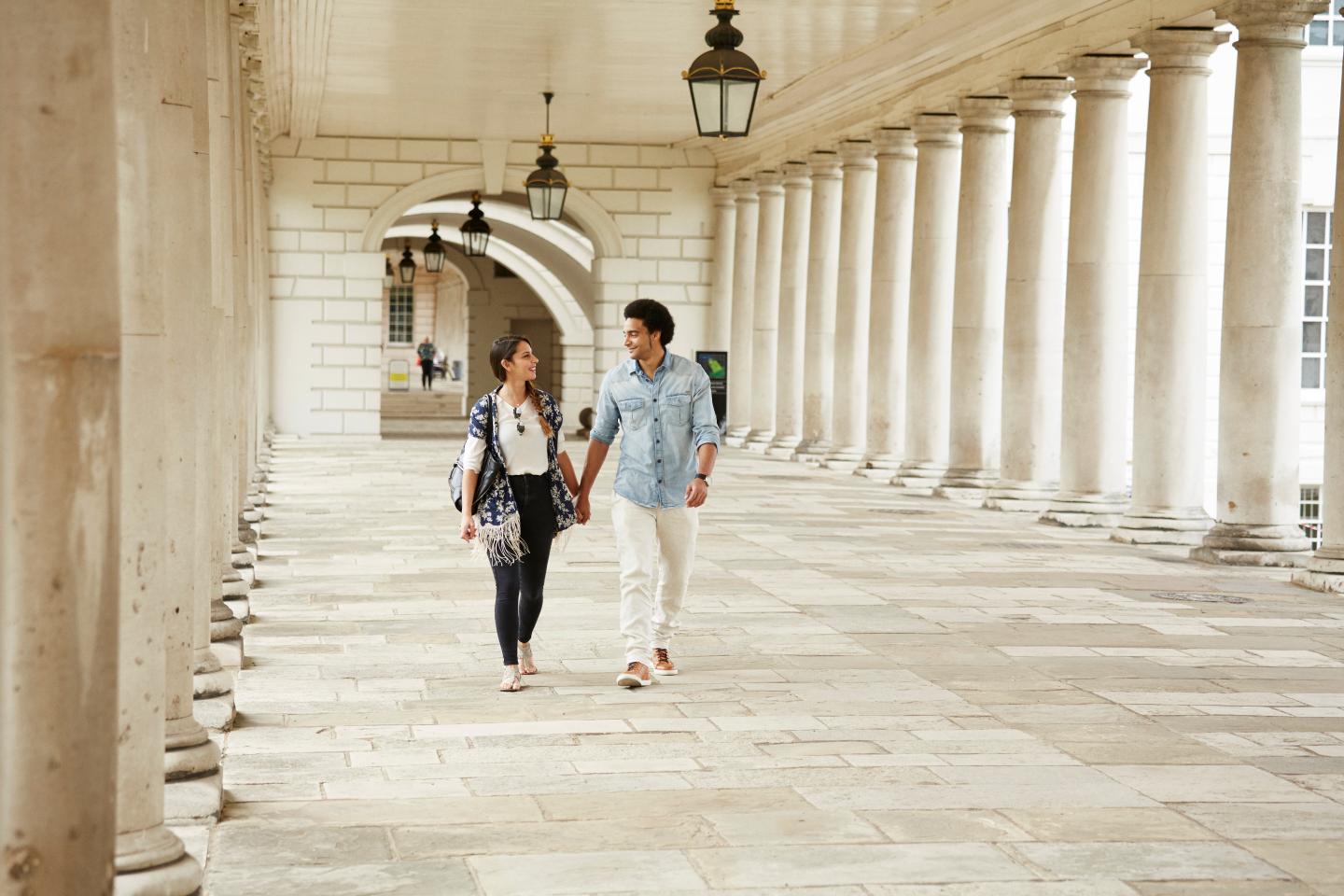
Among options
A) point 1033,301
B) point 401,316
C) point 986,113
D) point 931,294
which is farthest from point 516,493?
point 401,316

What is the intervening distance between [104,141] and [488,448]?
488 cm

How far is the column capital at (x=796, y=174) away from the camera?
28519 mm

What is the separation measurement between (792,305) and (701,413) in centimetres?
2056

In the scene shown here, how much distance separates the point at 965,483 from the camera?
69.2 ft

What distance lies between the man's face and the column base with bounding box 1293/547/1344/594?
5.89 m

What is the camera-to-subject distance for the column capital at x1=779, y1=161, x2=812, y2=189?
2852 centimetres

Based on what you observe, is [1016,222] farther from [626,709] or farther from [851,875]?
[851,875]

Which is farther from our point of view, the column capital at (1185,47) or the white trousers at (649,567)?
the column capital at (1185,47)

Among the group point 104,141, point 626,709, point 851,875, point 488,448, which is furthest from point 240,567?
point 104,141

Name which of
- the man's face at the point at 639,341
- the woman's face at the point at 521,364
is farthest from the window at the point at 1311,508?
the woman's face at the point at 521,364

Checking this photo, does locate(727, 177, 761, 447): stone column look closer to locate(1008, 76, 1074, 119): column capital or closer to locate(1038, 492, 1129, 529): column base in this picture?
locate(1008, 76, 1074, 119): column capital

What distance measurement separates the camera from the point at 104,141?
3.74 meters

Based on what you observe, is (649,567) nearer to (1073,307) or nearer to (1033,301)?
(1073,307)

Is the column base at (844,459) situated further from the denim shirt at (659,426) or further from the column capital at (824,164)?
the denim shirt at (659,426)
